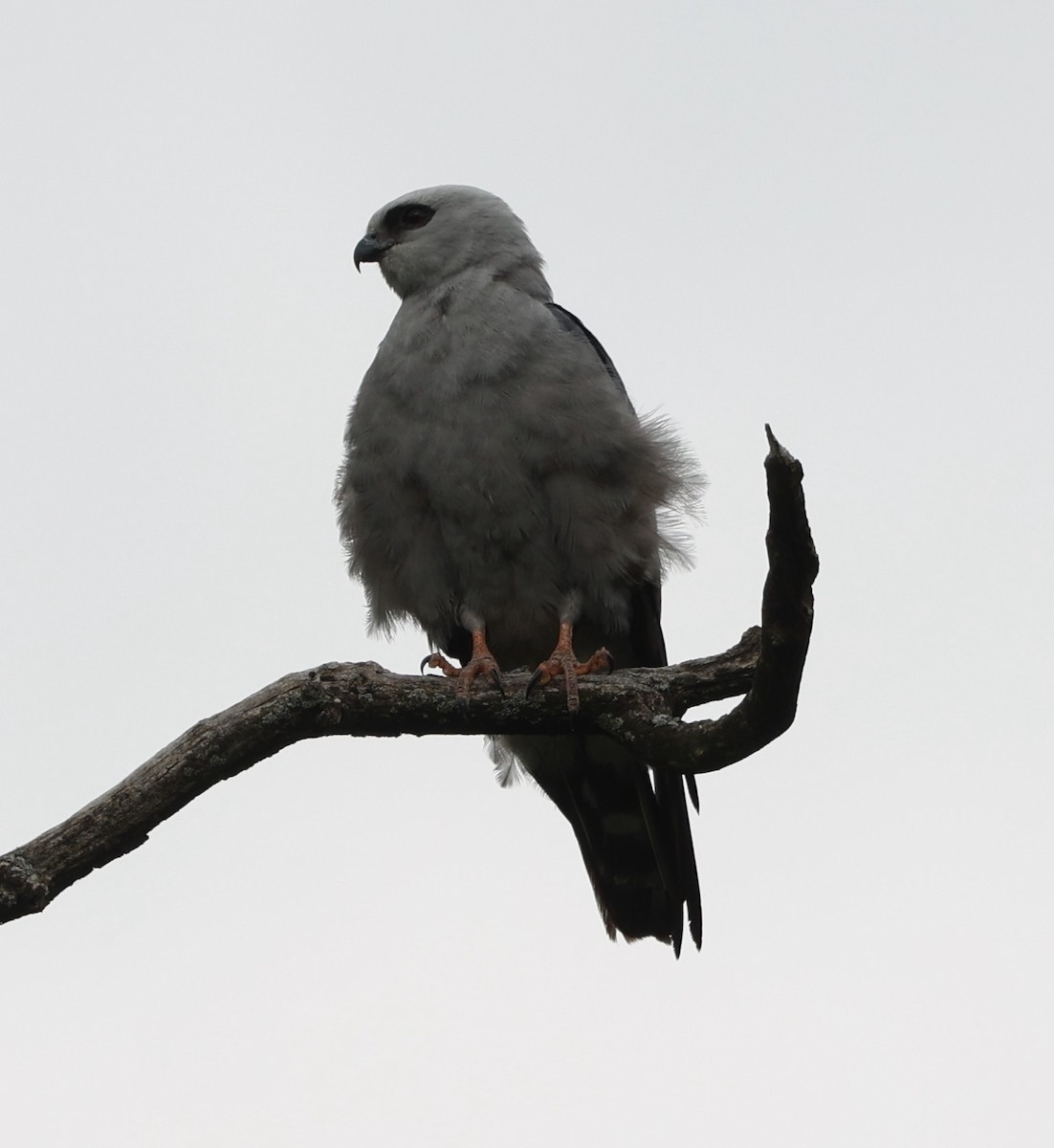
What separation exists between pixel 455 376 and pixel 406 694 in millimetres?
1464

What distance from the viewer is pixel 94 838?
12.3ft

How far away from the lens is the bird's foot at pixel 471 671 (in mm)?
4367

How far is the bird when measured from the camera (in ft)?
16.7

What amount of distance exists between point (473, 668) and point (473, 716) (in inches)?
10.0

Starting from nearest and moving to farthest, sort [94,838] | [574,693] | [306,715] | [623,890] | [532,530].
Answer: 1. [94,838]
2. [306,715]
3. [574,693]
4. [532,530]
5. [623,890]

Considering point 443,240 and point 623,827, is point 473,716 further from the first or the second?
point 443,240

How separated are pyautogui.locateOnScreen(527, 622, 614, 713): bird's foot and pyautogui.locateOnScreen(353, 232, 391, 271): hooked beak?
220 cm

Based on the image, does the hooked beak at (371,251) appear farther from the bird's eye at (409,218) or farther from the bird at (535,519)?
the bird at (535,519)

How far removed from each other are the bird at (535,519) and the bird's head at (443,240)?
0.42 feet

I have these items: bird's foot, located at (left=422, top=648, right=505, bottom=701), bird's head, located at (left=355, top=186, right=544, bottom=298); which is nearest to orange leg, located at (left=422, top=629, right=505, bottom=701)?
bird's foot, located at (left=422, top=648, right=505, bottom=701)

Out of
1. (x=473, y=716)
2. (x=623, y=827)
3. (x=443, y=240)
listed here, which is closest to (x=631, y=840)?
(x=623, y=827)

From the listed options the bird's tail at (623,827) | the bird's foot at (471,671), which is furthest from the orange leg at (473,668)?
the bird's tail at (623,827)

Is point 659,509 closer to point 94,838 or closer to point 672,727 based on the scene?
point 672,727

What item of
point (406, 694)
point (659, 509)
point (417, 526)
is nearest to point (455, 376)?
point (417, 526)
